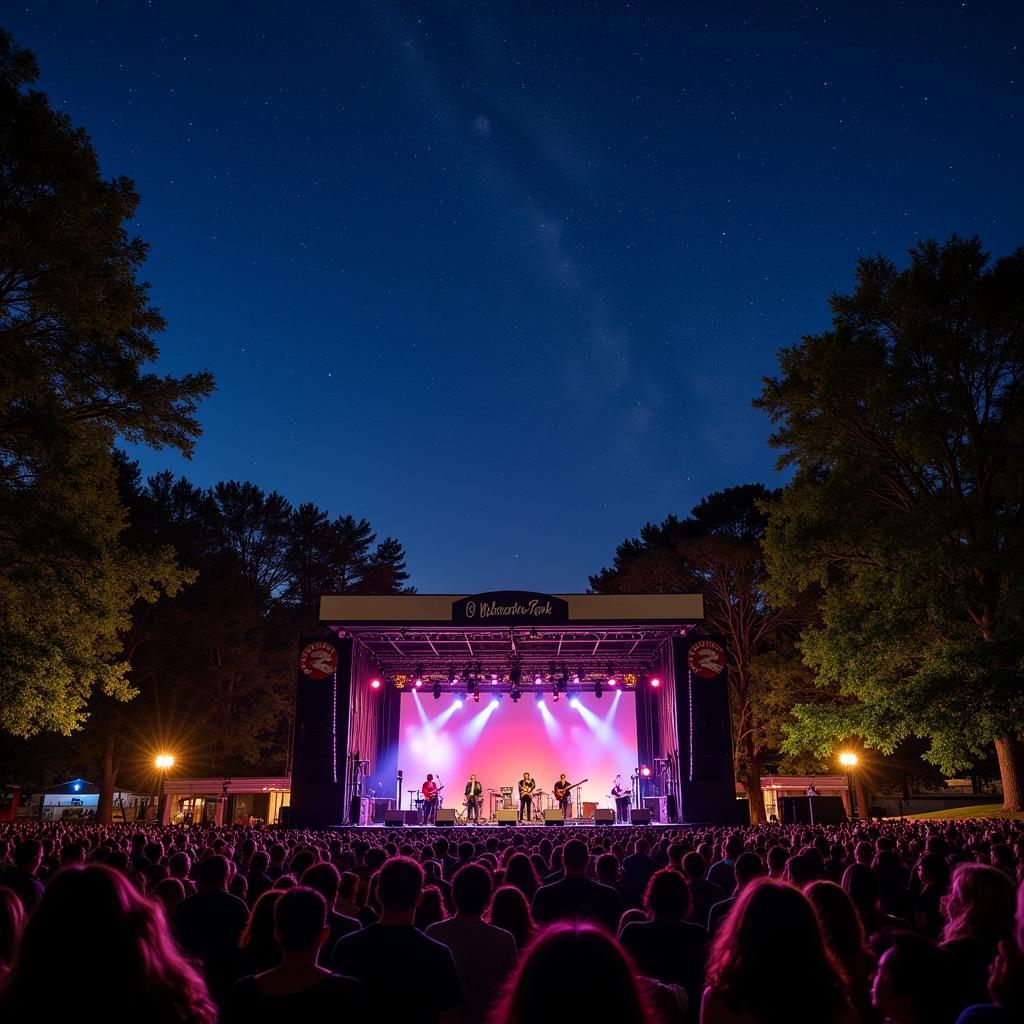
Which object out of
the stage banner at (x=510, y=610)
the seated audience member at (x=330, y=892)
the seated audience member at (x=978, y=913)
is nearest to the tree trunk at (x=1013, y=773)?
the stage banner at (x=510, y=610)

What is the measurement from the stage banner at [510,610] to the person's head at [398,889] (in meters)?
19.6

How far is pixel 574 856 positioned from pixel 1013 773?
1826cm

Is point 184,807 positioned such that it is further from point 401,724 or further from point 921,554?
A: point 921,554

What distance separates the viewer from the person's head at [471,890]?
393cm

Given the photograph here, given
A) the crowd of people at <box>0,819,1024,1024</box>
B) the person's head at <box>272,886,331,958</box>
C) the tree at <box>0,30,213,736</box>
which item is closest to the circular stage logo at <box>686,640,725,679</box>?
the tree at <box>0,30,213,736</box>

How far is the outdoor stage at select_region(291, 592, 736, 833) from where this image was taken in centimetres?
2281

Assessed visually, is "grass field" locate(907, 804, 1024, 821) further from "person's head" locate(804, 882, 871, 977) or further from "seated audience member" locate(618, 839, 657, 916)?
"person's head" locate(804, 882, 871, 977)

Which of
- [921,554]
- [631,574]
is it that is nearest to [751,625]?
[631,574]

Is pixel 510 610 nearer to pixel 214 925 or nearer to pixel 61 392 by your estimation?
pixel 61 392

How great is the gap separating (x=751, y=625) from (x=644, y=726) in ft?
23.1

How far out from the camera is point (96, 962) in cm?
172

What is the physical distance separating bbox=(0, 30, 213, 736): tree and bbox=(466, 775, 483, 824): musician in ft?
40.4

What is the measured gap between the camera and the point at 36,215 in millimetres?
15680

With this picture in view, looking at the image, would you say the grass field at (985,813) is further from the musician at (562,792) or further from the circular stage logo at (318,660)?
the circular stage logo at (318,660)
